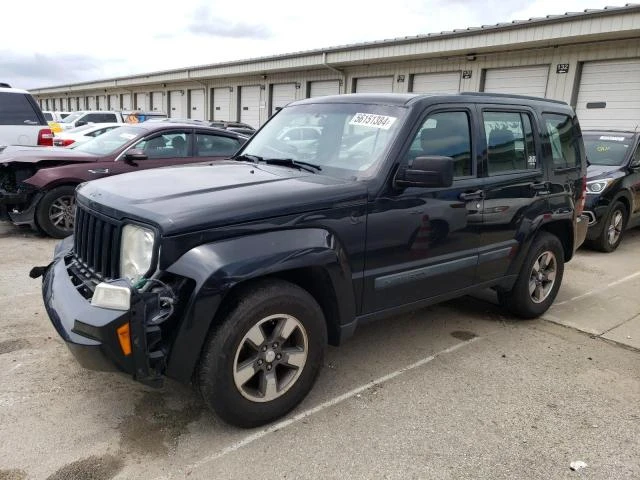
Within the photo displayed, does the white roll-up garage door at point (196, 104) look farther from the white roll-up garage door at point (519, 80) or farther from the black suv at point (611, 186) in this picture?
the black suv at point (611, 186)

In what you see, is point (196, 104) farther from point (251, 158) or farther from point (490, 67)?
point (251, 158)

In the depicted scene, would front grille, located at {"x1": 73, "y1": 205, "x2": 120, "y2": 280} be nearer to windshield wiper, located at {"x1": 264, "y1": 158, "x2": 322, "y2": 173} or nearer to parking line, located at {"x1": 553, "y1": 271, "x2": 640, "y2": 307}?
windshield wiper, located at {"x1": 264, "y1": 158, "x2": 322, "y2": 173}

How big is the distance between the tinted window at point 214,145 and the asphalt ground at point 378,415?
3.95 m

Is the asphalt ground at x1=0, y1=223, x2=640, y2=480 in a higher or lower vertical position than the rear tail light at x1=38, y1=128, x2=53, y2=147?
lower

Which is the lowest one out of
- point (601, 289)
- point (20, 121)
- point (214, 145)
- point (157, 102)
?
point (601, 289)

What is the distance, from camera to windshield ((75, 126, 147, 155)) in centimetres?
752

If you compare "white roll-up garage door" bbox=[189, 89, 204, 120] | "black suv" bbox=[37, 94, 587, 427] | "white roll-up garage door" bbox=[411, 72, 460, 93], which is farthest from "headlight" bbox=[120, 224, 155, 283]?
"white roll-up garage door" bbox=[189, 89, 204, 120]

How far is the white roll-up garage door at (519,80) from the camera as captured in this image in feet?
45.6

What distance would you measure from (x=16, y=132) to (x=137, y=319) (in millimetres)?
7963

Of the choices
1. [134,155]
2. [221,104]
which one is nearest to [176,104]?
[221,104]

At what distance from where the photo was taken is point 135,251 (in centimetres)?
266

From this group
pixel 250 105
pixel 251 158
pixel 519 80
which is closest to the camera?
pixel 251 158

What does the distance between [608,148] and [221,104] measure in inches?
903

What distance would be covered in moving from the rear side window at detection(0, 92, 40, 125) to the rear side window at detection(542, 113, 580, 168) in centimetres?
828
